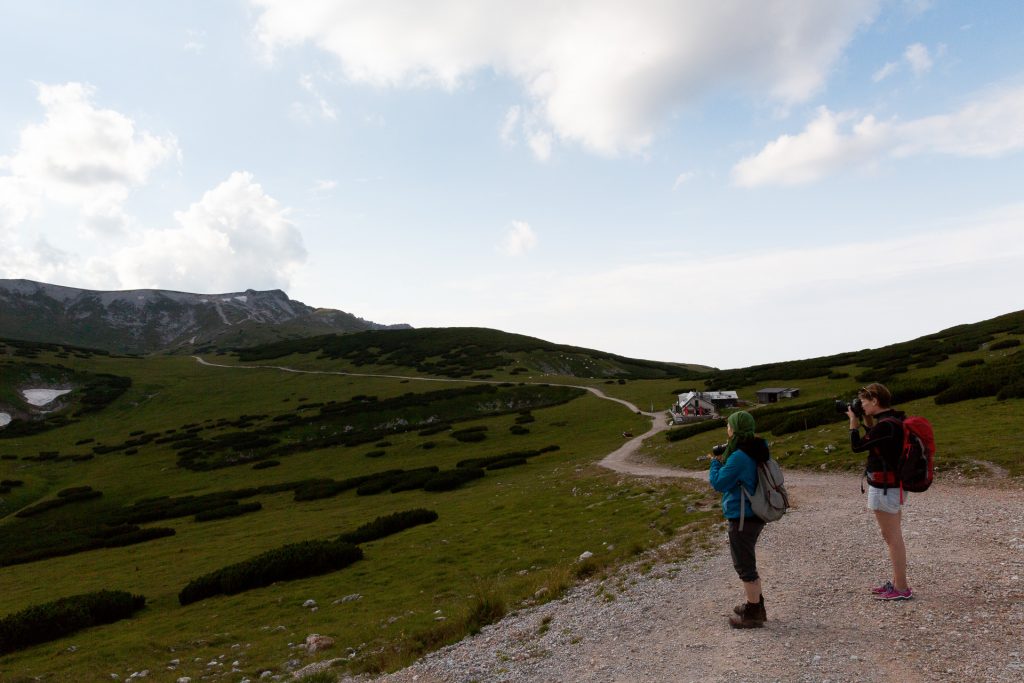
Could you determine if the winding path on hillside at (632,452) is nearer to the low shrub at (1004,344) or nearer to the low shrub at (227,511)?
the low shrub at (227,511)

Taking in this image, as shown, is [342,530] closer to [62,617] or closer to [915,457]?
[62,617]

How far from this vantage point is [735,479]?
8.59 meters

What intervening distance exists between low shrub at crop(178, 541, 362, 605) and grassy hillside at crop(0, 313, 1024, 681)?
625mm

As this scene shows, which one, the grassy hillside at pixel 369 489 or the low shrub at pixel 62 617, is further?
the low shrub at pixel 62 617

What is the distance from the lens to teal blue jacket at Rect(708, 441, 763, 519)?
8.58 meters

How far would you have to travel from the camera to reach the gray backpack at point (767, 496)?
8453 mm

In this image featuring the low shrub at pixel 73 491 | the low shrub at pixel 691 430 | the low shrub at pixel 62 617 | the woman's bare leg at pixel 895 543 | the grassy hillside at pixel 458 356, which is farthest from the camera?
the grassy hillside at pixel 458 356

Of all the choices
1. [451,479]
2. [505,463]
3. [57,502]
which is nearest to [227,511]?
[451,479]

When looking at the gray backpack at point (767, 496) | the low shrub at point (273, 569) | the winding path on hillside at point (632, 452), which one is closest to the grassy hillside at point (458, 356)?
the winding path on hillside at point (632, 452)

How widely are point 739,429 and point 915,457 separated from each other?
2.72 meters

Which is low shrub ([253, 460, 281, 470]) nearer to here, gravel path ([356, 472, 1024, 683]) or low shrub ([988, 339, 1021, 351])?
gravel path ([356, 472, 1024, 683])

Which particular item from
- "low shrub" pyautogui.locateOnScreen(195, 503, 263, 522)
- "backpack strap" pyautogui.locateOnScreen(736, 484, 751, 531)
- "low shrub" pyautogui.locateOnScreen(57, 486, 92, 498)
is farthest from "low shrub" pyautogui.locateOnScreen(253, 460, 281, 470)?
"backpack strap" pyautogui.locateOnScreen(736, 484, 751, 531)

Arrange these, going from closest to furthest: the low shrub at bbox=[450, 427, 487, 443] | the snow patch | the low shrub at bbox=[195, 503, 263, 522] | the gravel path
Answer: the gravel path
the low shrub at bbox=[195, 503, 263, 522]
the low shrub at bbox=[450, 427, 487, 443]
the snow patch

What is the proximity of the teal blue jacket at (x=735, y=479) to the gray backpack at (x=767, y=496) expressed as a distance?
63mm
